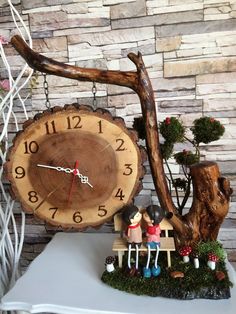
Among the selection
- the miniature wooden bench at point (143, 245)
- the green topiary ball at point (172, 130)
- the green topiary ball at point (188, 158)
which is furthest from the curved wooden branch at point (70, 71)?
the miniature wooden bench at point (143, 245)

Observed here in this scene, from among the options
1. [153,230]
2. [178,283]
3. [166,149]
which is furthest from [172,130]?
[178,283]

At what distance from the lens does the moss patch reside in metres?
0.76

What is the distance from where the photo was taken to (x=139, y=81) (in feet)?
2.76

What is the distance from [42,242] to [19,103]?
576 mm

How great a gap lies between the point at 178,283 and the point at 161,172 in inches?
11.4

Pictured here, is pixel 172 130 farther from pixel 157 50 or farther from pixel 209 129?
pixel 157 50

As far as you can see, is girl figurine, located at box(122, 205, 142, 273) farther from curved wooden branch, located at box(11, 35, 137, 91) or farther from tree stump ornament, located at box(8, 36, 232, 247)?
curved wooden branch, located at box(11, 35, 137, 91)

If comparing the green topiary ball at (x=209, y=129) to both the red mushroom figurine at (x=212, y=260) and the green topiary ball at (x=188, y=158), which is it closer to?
the green topiary ball at (x=188, y=158)

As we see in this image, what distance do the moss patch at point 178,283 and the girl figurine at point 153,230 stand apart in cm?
2

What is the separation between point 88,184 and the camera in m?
0.90

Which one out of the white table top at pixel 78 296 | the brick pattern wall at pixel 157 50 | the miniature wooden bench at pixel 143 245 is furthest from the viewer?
the brick pattern wall at pixel 157 50

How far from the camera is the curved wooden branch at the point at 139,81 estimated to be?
2.74ft

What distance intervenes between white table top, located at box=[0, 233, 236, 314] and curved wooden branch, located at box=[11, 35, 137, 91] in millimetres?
540

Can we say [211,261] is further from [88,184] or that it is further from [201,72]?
[201,72]
